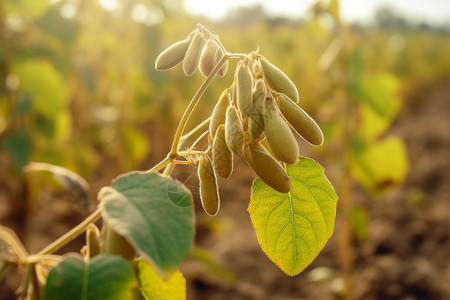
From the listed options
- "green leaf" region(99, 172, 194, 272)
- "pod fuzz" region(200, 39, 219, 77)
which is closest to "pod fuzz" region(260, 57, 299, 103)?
"pod fuzz" region(200, 39, 219, 77)

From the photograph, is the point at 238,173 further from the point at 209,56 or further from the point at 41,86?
the point at 209,56

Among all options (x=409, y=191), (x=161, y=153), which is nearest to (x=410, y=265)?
(x=409, y=191)

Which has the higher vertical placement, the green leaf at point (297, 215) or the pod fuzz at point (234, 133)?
the pod fuzz at point (234, 133)

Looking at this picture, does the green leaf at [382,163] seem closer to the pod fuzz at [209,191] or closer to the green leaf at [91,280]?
the pod fuzz at [209,191]

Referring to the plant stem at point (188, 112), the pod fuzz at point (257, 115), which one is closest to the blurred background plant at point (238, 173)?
the plant stem at point (188, 112)

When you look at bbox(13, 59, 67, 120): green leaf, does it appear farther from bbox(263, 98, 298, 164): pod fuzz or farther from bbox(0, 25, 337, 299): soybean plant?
bbox(263, 98, 298, 164): pod fuzz
